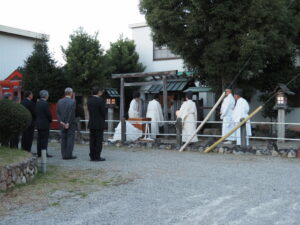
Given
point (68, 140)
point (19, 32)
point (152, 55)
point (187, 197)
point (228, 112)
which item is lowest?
point (187, 197)

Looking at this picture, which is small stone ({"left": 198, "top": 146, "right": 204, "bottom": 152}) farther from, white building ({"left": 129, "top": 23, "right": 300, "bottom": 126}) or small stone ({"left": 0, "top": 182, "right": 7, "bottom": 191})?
white building ({"left": 129, "top": 23, "right": 300, "bottom": 126})

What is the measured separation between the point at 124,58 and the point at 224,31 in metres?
7.57

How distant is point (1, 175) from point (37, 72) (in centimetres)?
1075

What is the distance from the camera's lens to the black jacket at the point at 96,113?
30.2 ft

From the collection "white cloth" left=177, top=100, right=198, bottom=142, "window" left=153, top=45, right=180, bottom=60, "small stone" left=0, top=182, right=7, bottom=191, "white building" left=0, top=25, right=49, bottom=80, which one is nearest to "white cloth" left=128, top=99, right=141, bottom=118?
"white cloth" left=177, top=100, right=198, bottom=142

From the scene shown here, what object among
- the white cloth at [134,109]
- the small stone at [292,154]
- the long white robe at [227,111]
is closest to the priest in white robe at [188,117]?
the long white robe at [227,111]

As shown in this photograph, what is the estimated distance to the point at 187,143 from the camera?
1159 centimetres

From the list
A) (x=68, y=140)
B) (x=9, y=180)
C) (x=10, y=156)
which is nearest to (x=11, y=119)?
(x=10, y=156)

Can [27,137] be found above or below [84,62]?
below

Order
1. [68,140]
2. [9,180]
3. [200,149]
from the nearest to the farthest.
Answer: [9,180], [68,140], [200,149]

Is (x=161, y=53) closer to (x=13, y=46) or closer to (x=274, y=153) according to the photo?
(x=13, y=46)

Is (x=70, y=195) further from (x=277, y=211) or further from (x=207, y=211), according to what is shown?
(x=277, y=211)

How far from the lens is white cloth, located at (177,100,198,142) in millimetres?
12188

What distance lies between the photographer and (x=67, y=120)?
31.3 feet
